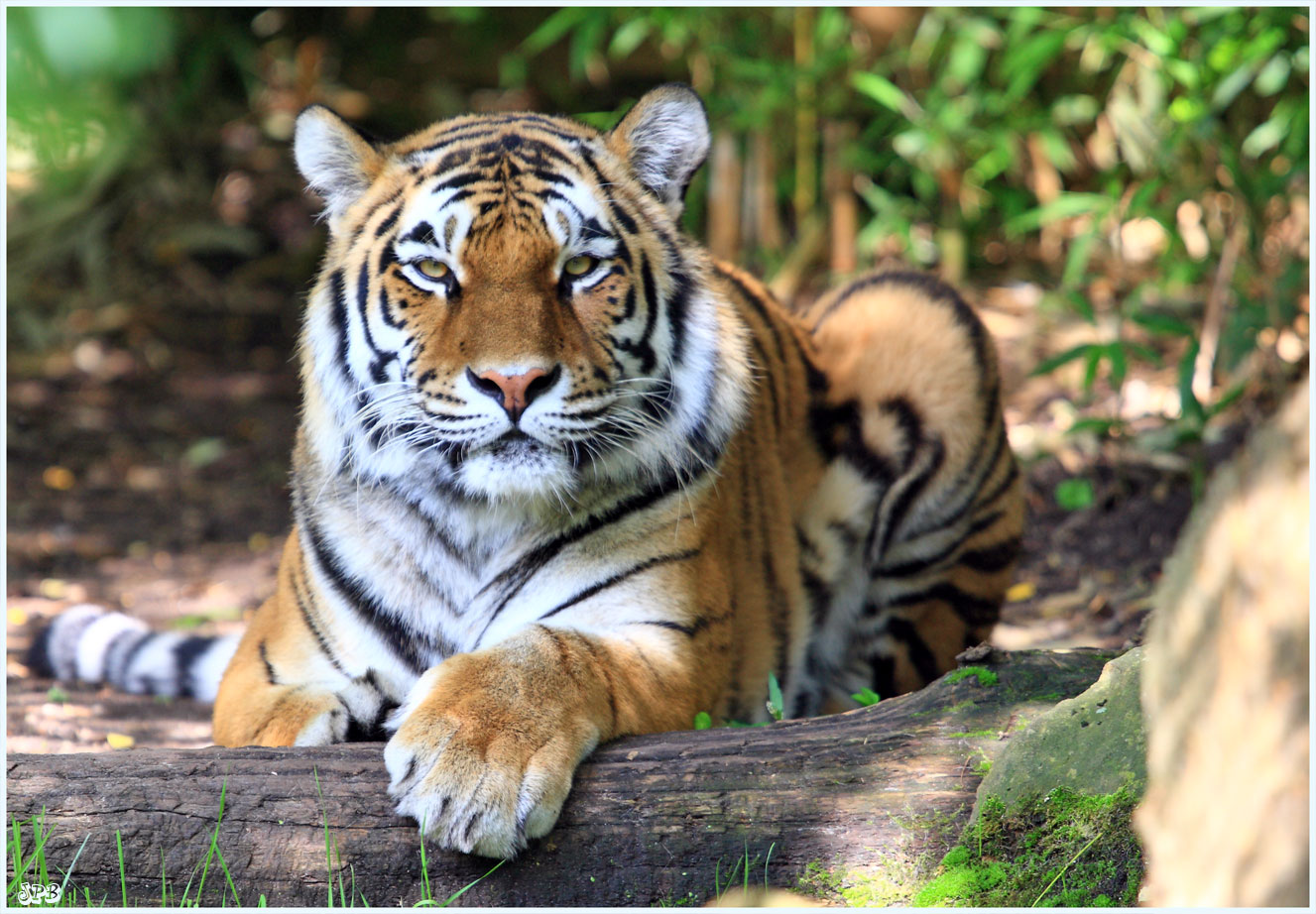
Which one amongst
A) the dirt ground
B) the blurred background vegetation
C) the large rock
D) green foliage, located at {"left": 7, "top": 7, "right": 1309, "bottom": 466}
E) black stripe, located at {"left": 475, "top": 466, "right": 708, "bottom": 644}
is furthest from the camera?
the blurred background vegetation

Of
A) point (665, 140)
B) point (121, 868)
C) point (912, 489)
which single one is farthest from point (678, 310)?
point (121, 868)

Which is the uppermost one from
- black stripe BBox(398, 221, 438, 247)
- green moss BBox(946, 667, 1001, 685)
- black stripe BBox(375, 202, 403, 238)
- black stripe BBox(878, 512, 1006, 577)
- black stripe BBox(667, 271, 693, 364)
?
black stripe BBox(375, 202, 403, 238)

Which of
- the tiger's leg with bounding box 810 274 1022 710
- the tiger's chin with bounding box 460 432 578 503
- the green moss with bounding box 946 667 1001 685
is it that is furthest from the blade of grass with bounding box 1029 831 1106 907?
the tiger's leg with bounding box 810 274 1022 710

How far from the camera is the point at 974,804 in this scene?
202cm

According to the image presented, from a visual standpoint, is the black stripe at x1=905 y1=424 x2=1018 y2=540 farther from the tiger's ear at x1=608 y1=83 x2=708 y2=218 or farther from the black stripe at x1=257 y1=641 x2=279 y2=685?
the black stripe at x1=257 y1=641 x2=279 y2=685

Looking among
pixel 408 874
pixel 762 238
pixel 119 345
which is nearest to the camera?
pixel 408 874

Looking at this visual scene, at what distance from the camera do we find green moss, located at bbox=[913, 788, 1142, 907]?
1.93m

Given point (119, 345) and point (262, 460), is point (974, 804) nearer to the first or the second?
point (262, 460)

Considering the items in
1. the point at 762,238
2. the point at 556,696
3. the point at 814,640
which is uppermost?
the point at 762,238

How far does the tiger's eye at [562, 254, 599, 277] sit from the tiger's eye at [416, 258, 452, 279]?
248 millimetres

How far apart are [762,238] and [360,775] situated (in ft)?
16.5

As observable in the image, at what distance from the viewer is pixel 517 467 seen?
245 centimetres

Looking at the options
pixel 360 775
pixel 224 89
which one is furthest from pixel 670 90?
A: pixel 224 89

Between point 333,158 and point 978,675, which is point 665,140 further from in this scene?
point 978,675
